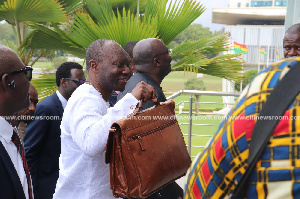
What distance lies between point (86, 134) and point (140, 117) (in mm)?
294

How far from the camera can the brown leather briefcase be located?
5.96 feet

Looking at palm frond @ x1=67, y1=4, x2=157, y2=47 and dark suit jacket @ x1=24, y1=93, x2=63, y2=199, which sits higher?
palm frond @ x1=67, y1=4, x2=157, y2=47

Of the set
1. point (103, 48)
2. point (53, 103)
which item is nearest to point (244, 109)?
point (103, 48)

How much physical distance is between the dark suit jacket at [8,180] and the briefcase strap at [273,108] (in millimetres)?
884

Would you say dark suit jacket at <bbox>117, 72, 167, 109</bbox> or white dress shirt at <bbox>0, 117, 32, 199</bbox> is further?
dark suit jacket at <bbox>117, 72, 167, 109</bbox>

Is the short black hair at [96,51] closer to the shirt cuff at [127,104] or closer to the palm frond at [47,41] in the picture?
the shirt cuff at [127,104]

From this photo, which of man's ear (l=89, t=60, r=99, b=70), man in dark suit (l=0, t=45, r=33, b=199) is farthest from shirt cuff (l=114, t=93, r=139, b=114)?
man in dark suit (l=0, t=45, r=33, b=199)

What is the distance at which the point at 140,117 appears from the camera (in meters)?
1.93

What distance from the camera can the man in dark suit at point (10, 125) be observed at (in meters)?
1.37

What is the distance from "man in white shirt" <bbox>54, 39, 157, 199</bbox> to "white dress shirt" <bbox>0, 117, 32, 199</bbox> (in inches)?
14.7

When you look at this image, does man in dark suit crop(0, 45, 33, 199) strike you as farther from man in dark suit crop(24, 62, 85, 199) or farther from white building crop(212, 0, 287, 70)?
white building crop(212, 0, 287, 70)

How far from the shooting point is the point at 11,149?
149 cm

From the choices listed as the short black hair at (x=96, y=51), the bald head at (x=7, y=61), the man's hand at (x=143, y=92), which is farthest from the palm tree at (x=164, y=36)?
the bald head at (x=7, y=61)

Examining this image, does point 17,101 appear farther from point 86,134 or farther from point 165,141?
point 165,141
